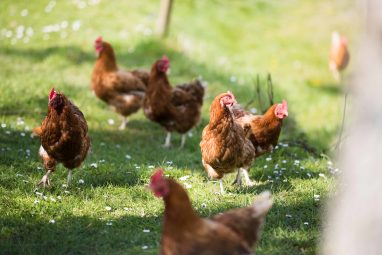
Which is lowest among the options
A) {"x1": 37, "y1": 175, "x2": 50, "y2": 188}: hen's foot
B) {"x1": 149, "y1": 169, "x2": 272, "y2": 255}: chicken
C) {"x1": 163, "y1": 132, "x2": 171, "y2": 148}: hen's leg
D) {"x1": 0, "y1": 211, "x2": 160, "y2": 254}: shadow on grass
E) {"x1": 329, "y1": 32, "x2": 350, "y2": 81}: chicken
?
{"x1": 0, "y1": 211, "x2": 160, "y2": 254}: shadow on grass

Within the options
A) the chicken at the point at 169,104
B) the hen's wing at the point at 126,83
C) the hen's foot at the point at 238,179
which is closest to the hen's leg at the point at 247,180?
the hen's foot at the point at 238,179

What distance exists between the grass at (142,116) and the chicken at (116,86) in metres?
0.45

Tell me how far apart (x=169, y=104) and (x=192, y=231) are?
18.1ft

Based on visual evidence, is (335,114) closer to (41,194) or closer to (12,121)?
(12,121)

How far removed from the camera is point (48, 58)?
13.6 m

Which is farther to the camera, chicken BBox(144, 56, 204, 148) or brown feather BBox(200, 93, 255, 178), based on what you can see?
chicken BBox(144, 56, 204, 148)

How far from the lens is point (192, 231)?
4.60 metres

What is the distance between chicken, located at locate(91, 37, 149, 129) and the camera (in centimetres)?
1066

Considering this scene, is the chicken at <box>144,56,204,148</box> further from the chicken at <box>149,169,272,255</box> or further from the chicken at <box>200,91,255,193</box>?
the chicken at <box>149,169,272,255</box>

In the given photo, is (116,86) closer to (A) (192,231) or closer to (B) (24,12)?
(A) (192,231)

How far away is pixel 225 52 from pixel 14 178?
346 inches

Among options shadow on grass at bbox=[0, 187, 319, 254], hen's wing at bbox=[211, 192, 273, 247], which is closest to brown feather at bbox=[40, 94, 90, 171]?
shadow on grass at bbox=[0, 187, 319, 254]

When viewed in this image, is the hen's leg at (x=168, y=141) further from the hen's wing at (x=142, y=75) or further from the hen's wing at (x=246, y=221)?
the hen's wing at (x=246, y=221)

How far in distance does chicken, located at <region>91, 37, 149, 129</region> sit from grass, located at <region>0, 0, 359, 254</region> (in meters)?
0.45
